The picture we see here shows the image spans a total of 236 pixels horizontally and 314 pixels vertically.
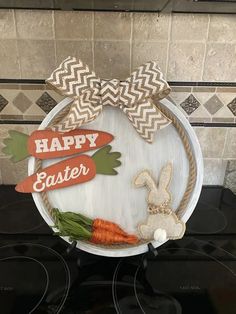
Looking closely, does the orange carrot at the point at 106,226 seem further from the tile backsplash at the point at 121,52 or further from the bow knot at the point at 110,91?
the tile backsplash at the point at 121,52

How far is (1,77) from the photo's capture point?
30.5 inches

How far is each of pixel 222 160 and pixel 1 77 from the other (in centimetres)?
67

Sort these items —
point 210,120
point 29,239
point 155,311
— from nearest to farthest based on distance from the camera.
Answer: point 155,311, point 29,239, point 210,120

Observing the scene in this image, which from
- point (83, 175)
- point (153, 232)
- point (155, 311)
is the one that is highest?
point (83, 175)

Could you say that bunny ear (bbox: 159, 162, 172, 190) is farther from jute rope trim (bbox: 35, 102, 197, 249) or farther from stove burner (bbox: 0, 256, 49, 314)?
stove burner (bbox: 0, 256, 49, 314)

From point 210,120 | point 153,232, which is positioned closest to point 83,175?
point 153,232

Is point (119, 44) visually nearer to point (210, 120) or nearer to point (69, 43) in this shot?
point (69, 43)

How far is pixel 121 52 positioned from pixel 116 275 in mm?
537

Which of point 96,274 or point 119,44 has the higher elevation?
point 119,44

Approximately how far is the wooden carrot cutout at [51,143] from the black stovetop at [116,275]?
22 cm

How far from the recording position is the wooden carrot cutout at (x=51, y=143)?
62cm

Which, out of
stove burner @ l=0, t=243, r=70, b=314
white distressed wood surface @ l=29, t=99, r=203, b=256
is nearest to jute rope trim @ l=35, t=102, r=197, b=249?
white distressed wood surface @ l=29, t=99, r=203, b=256

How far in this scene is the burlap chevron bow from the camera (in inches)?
23.3

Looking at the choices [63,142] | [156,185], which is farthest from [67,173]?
[156,185]
